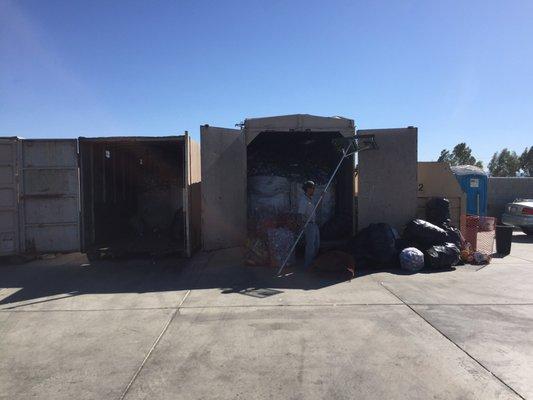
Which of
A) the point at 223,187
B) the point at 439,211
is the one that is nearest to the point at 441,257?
the point at 439,211

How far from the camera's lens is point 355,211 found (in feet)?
34.5

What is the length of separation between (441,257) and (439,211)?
1577 millimetres

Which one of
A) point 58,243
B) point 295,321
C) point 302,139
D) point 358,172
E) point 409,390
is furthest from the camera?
point 302,139

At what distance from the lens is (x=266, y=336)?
4973mm

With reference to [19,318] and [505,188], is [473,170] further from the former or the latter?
[19,318]

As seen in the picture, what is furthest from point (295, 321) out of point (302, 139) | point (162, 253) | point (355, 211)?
point (302, 139)

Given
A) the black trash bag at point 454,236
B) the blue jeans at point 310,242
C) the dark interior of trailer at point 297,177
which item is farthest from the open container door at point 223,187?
the black trash bag at point 454,236

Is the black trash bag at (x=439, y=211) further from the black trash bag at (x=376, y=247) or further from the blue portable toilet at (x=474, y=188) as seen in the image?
the blue portable toilet at (x=474, y=188)

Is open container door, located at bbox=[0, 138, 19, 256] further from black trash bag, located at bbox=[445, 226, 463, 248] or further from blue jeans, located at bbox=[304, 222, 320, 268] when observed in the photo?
black trash bag, located at bbox=[445, 226, 463, 248]

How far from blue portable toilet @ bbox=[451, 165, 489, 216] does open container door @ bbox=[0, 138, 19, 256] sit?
13.1 m

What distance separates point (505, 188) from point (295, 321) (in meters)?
15.7

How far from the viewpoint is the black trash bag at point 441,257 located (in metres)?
8.56

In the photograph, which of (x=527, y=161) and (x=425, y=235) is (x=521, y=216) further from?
(x=527, y=161)

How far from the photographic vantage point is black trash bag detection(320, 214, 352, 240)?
1079 centimetres
